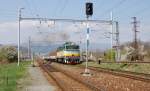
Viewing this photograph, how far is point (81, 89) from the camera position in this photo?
22.5 meters

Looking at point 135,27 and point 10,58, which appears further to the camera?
point 10,58

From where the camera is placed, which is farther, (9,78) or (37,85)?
(9,78)

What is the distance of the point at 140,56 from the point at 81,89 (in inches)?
2677

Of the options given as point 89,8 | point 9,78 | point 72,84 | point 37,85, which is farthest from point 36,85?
point 89,8

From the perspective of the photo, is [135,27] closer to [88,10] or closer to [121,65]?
[121,65]

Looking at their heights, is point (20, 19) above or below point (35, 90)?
above

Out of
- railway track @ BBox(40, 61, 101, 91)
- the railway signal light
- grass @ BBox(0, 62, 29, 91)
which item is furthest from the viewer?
the railway signal light

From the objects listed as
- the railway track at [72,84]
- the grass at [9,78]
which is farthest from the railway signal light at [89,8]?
the grass at [9,78]

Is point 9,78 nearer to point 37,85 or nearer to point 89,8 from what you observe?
point 37,85

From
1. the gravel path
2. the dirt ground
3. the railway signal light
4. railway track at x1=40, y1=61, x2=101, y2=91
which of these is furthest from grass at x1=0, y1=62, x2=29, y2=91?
the railway signal light

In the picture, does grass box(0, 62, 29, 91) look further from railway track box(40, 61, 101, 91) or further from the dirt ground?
railway track box(40, 61, 101, 91)

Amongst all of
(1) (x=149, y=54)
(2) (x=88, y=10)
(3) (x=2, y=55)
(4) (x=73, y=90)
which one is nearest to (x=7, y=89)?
(4) (x=73, y=90)

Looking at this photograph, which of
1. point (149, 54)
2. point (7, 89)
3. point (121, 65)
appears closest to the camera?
point (7, 89)

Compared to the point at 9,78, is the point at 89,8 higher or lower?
higher
